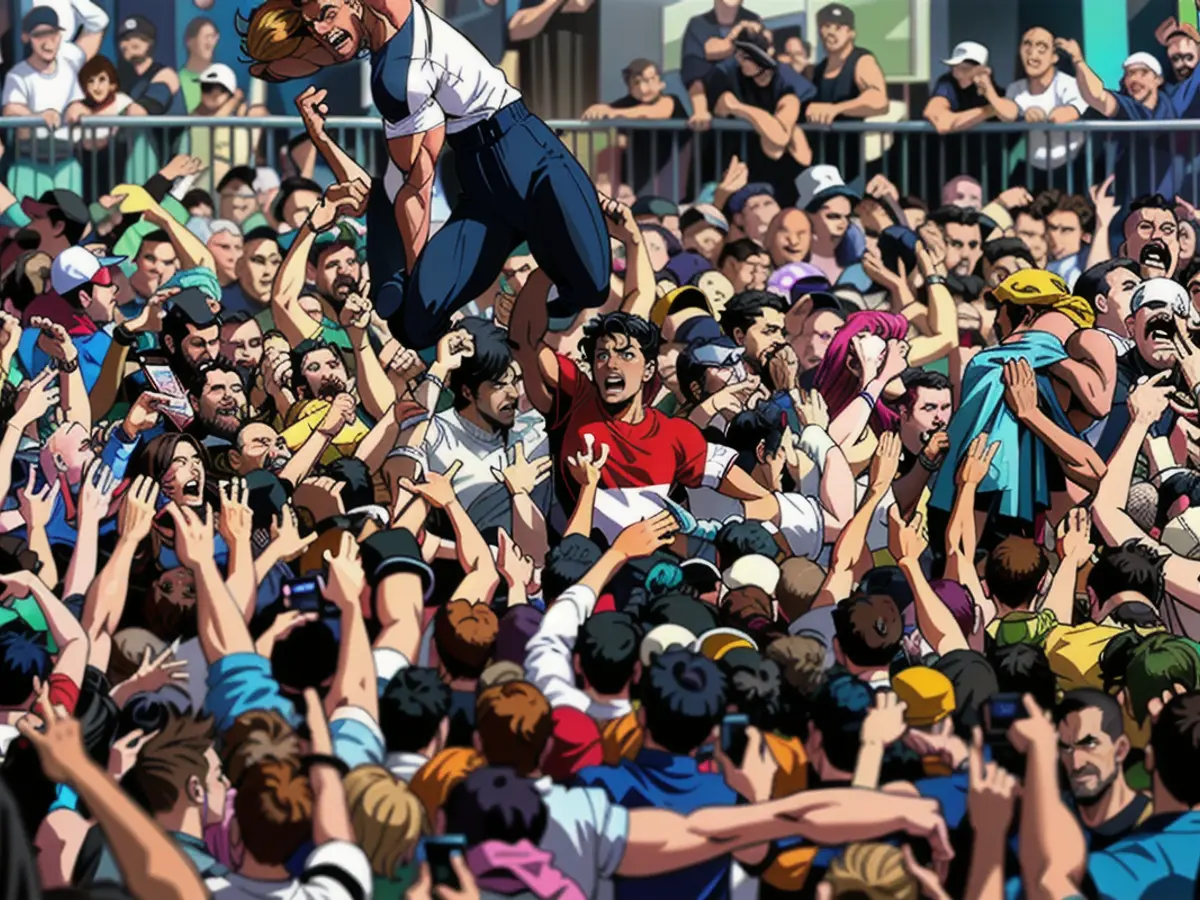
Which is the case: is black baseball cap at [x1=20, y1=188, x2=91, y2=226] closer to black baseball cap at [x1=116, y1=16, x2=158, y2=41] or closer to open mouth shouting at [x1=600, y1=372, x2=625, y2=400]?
black baseball cap at [x1=116, y1=16, x2=158, y2=41]

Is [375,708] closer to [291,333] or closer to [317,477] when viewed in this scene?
[317,477]

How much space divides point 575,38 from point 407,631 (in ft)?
20.4

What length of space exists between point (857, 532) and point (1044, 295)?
1882 mm

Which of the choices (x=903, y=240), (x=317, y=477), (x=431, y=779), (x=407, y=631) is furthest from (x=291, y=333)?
(x=431, y=779)

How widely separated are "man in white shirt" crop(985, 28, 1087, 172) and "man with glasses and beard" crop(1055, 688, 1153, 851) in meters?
6.54

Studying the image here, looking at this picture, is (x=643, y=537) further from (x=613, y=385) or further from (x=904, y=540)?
(x=613, y=385)

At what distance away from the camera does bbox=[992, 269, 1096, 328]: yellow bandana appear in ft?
24.3

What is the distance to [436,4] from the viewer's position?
11.5m

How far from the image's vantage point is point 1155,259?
8898 millimetres

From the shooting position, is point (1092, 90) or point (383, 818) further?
point (1092, 90)

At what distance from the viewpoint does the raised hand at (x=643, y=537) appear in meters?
5.19

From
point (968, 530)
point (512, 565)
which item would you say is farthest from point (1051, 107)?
point (512, 565)

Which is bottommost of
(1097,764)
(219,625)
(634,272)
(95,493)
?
(1097,764)

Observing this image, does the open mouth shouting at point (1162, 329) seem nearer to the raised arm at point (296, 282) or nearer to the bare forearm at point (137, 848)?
the raised arm at point (296, 282)
